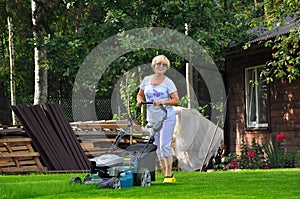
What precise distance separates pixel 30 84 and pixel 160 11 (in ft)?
61.1

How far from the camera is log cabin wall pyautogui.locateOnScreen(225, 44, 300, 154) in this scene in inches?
664

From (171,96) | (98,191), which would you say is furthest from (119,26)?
(98,191)

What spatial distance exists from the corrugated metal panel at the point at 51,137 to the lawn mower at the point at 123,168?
19.8 ft

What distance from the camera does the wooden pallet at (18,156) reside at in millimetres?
15688

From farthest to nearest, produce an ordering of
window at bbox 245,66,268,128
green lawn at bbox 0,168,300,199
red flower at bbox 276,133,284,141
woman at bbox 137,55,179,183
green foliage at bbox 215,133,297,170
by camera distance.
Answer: window at bbox 245,66,268,128, red flower at bbox 276,133,284,141, green foliage at bbox 215,133,297,170, woman at bbox 137,55,179,183, green lawn at bbox 0,168,300,199

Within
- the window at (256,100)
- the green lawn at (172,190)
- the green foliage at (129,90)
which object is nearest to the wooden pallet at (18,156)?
the green foliage at (129,90)

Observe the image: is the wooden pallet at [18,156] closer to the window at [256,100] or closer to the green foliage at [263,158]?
the green foliage at [263,158]

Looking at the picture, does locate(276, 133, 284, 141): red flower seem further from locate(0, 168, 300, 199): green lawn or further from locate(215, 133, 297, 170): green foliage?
locate(0, 168, 300, 199): green lawn

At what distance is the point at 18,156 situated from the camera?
51.8 ft

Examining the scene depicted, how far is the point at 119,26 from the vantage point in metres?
17.5

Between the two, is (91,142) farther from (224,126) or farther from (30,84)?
(30,84)

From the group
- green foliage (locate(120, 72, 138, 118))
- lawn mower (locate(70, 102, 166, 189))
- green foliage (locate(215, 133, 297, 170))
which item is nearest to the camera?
lawn mower (locate(70, 102, 166, 189))

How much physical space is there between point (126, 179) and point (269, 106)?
29.1 ft

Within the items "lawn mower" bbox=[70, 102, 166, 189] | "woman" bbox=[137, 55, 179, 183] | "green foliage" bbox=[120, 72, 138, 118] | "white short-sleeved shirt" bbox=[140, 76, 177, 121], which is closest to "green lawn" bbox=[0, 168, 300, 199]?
"lawn mower" bbox=[70, 102, 166, 189]
